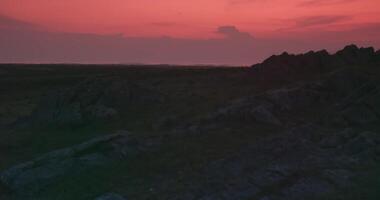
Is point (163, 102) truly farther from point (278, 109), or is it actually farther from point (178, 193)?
point (178, 193)

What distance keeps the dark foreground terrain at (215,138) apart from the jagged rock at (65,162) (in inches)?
1.7

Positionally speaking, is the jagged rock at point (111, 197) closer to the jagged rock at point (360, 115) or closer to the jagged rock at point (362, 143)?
the jagged rock at point (362, 143)

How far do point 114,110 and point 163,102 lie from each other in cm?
254

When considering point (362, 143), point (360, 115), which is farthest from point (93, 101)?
point (362, 143)

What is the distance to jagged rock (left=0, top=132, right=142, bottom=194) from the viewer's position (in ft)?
67.8

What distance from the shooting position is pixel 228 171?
19609mm

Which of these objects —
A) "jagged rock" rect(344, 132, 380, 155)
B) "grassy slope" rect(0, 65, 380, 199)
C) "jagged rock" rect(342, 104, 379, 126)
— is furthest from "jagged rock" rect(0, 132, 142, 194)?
"jagged rock" rect(342, 104, 379, 126)

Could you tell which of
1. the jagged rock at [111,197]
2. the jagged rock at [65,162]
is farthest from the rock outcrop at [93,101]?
the jagged rock at [111,197]

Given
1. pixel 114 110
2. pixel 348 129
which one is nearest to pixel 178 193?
pixel 348 129

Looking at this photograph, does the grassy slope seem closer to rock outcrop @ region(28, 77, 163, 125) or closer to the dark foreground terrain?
the dark foreground terrain

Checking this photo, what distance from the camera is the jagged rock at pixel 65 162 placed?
20656 mm

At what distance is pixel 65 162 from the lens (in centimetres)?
2147

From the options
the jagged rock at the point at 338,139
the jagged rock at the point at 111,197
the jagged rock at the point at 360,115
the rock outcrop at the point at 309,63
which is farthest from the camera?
the rock outcrop at the point at 309,63

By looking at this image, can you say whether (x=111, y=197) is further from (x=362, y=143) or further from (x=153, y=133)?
(x=362, y=143)
